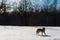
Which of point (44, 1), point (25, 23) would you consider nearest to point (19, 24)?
point (25, 23)

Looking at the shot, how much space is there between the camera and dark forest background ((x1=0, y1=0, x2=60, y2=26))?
2292 centimetres

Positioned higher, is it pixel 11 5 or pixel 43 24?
pixel 11 5

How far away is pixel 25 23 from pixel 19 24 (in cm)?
65

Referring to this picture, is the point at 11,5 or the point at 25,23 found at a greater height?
the point at 11,5

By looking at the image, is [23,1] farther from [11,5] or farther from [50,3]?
[50,3]

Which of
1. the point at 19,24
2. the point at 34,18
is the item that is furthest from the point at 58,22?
the point at 19,24

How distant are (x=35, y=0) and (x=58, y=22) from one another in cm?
330

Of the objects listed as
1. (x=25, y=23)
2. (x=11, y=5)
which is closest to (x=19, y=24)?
(x=25, y=23)

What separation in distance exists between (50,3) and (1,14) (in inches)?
205

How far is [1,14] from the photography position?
23.4 meters

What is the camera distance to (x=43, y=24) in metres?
22.8

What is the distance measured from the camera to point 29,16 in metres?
23.1

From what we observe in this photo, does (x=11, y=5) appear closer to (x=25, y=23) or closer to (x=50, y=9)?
(x=25, y=23)

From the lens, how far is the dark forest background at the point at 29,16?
2292 centimetres
